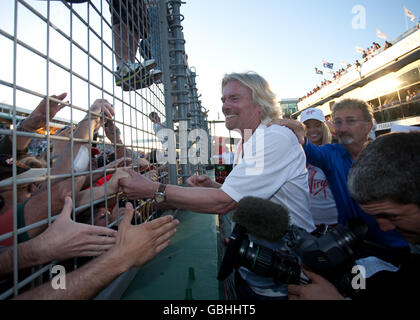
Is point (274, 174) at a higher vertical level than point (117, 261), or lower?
higher

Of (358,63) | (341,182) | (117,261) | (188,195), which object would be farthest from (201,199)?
(358,63)

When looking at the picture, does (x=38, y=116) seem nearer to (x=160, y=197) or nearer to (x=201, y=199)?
(x=160, y=197)

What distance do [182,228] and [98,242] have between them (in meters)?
2.16

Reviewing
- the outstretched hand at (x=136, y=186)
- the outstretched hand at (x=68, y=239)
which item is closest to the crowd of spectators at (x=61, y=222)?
the outstretched hand at (x=68, y=239)

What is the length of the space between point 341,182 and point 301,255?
1374mm

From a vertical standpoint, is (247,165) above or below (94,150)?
below

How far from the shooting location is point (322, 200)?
7.97ft

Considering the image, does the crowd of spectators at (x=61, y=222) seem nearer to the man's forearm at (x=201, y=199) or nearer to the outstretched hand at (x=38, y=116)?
the outstretched hand at (x=38, y=116)

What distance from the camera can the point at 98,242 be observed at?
105cm

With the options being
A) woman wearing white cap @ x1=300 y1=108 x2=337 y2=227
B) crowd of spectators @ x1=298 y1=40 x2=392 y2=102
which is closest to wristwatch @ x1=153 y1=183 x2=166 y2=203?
woman wearing white cap @ x1=300 y1=108 x2=337 y2=227

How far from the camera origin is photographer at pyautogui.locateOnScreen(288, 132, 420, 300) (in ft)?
3.31

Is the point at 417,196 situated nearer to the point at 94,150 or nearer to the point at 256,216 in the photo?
the point at 256,216

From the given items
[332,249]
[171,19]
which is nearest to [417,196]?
[332,249]

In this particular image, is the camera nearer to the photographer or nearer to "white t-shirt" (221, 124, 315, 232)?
the photographer
